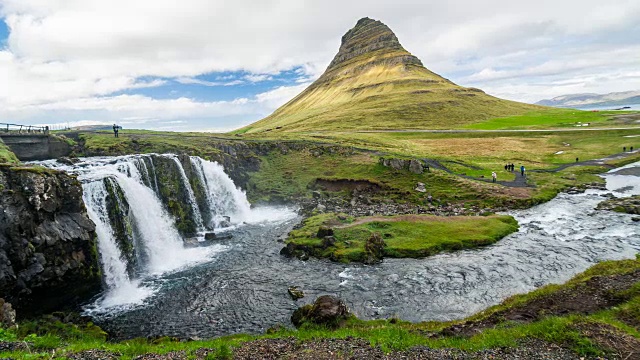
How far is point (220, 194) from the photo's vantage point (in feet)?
225

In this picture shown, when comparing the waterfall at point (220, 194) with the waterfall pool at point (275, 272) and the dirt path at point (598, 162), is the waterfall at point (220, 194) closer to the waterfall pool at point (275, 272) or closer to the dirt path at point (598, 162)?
the waterfall pool at point (275, 272)

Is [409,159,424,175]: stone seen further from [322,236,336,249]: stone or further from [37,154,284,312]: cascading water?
[37,154,284,312]: cascading water

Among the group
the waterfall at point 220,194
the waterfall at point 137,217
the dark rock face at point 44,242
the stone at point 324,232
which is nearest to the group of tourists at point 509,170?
the stone at point 324,232

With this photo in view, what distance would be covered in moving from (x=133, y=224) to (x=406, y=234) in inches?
1397

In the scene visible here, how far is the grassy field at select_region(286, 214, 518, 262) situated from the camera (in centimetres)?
4166

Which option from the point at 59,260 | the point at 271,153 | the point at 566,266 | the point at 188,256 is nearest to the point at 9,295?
the point at 59,260

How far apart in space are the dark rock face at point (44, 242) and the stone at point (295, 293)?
2013 centimetres

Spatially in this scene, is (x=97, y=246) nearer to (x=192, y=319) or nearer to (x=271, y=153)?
(x=192, y=319)

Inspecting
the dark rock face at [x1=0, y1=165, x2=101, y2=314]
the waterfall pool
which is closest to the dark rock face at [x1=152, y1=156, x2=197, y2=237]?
the waterfall pool

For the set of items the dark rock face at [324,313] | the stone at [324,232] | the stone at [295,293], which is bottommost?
the stone at [295,293]

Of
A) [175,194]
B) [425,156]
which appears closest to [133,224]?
[175,194]

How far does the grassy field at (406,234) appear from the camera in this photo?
137 ft

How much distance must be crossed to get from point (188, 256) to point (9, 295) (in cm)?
1923

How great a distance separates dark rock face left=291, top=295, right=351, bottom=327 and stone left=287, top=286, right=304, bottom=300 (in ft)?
13.9
